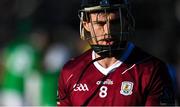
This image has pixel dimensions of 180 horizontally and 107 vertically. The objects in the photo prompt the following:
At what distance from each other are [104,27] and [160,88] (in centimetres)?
53

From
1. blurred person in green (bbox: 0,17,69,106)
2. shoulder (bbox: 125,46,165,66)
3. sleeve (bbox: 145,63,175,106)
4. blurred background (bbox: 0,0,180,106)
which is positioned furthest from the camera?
blurred background (bbox: 0,0,180,106)

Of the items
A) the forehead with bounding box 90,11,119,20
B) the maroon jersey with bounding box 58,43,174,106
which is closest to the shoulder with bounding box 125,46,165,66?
the maroon jersey with bounding box 58,43,174,106

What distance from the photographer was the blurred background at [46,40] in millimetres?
11305

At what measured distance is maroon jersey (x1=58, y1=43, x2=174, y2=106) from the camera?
5.05m

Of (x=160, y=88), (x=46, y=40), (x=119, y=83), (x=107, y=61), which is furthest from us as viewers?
(x=46, y=40)

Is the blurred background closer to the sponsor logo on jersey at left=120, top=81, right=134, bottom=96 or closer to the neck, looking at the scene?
the neck

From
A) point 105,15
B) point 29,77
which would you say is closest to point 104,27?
point 105,15

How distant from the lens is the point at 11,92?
37.2 ft

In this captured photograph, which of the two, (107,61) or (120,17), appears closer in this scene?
(120,17)

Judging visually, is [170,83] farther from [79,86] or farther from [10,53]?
[10,53]

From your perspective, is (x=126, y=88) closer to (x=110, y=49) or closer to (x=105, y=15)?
(x=110, y=49)

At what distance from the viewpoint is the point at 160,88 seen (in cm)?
505

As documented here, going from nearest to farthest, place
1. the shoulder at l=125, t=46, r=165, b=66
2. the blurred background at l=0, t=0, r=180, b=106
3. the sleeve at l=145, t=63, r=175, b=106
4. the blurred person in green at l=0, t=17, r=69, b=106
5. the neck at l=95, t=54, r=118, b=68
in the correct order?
the sleeve at l=145, t=63, r=175, b=106 → the shoulder at l=125, t=46, r=165, b=66 → the neck at l=95, t=54, r=118, b=68 → the blurred person in green at l=0, t=17, r=69, b=106 → the blurred background at l=0, t=0, r=180, b=106

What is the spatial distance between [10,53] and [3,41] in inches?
209
